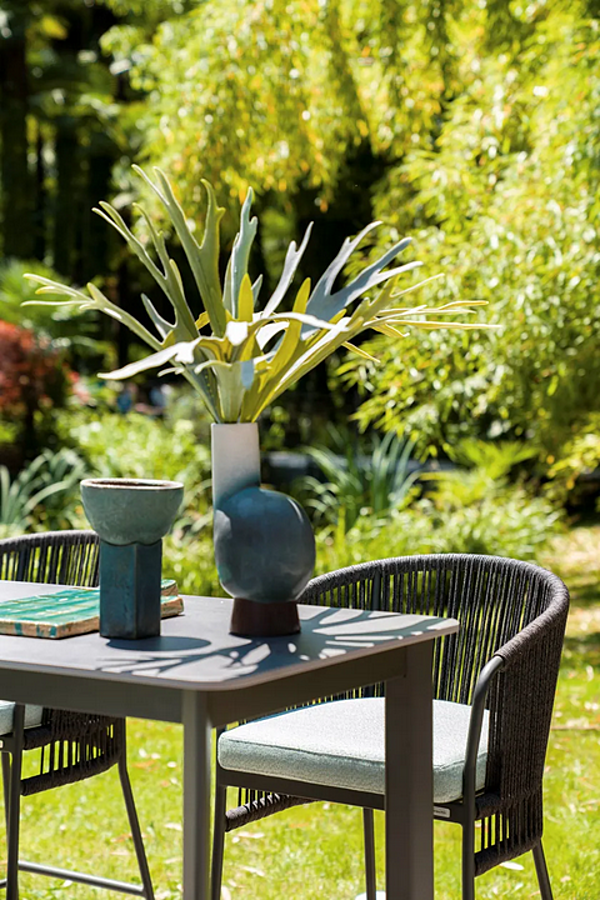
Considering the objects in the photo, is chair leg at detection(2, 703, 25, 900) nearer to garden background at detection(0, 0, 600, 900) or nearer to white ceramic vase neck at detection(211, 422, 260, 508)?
garden background at detection(0, 0, 600, 900)

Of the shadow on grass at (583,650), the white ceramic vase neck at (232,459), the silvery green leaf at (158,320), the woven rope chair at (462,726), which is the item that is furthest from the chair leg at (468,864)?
the shadow on grass at (583,650)

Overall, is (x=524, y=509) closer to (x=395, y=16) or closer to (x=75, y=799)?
(x=395, y=16)

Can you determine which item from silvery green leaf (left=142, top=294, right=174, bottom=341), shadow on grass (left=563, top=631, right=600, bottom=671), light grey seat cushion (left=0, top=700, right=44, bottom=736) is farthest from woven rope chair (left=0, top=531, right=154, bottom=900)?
shadow on grass (left=563, top=631, right=600, bottom=671)

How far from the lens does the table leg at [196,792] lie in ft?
6.13

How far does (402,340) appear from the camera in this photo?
227 inches

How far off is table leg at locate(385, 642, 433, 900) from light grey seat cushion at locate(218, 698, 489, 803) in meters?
0.09

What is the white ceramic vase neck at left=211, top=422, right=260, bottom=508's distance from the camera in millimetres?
2156

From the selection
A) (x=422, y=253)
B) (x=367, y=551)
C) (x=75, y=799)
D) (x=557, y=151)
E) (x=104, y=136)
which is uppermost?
(x=104, y=136)

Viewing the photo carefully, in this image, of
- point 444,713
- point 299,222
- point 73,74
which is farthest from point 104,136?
point 444,713

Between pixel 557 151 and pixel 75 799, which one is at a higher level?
pixel 557 151

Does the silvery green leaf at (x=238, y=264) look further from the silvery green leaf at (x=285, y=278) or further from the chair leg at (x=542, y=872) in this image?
the chair leg at (x=542, y=872)

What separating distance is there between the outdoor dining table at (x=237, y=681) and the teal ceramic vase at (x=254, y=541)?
51 millimetres

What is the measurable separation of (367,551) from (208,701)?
5.26m

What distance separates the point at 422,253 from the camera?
6.03 meters
